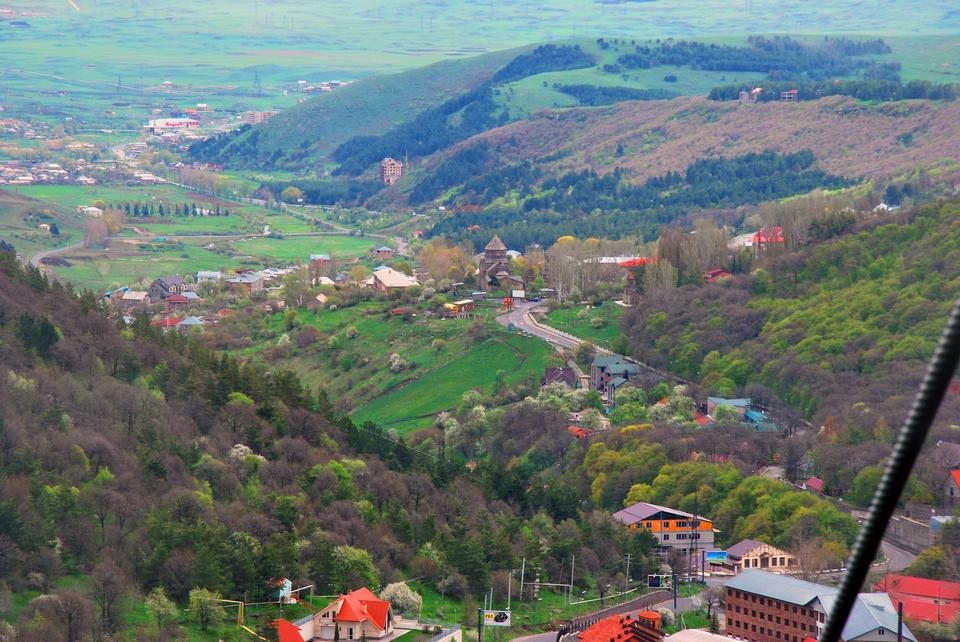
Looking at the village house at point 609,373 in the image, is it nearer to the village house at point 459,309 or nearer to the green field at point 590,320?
the green field at point 590,320

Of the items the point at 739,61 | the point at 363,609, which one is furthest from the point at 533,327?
the point at 739,61

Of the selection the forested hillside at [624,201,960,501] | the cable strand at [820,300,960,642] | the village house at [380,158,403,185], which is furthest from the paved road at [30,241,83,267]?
the cable strand at [820,300,960,642]

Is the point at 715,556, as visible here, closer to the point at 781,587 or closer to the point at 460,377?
the point at 781,587

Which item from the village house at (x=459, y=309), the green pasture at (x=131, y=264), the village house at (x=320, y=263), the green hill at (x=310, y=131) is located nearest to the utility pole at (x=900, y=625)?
the village house at (x=459, y=309)

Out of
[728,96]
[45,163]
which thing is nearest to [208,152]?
[45,163]

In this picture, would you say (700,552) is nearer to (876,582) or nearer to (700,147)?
(876,582)
